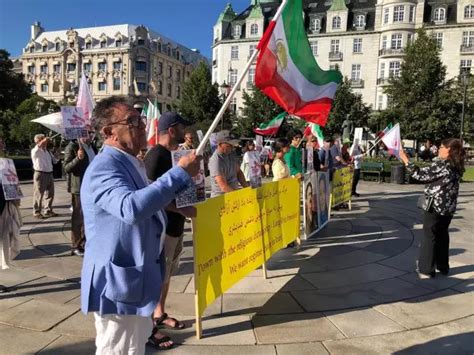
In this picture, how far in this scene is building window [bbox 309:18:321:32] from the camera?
59.8 m

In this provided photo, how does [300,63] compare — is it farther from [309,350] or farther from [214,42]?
[214,42]

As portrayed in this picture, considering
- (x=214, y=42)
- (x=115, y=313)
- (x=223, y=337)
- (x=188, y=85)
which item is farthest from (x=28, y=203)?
(x=214, y=42)

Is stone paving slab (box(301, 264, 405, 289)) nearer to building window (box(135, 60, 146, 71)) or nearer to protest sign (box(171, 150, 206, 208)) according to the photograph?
protest sign (box(171, 150, 206, 208))

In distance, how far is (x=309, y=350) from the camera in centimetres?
342

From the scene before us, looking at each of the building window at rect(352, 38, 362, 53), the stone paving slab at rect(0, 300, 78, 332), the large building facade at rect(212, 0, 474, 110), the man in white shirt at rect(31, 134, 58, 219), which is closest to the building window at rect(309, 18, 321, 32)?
the large building facade at rect(212, 0, 474, 110)

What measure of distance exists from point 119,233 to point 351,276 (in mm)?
4052

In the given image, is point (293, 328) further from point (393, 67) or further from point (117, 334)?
point (393, 67)

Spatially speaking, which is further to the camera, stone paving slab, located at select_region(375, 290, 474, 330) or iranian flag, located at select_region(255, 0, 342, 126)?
stone paving slab, located at select_region(375, 290, 474, 330)

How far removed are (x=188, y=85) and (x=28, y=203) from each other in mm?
42790

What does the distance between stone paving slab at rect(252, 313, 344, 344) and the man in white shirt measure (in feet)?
22.1

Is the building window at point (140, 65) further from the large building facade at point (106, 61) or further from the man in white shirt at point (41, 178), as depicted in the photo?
the man in white shirt at point (41, 178)

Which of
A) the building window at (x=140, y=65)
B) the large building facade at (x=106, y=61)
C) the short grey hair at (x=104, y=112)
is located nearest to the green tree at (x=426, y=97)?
the short grey hair at (x=104, y=112)

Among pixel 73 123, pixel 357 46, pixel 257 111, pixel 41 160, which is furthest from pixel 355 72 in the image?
pixel 73 123

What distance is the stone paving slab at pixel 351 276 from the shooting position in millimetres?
5090
